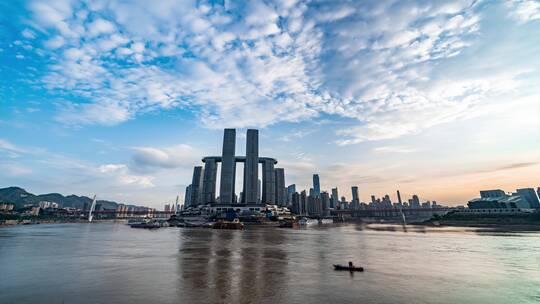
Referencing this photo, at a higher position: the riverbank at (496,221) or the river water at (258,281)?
the riverbank at (496,221)

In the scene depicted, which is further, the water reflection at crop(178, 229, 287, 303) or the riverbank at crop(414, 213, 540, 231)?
the riverbank at crop(414, 213, 540, 231)

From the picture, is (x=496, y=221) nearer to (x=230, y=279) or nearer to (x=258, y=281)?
(x=258, y=281)

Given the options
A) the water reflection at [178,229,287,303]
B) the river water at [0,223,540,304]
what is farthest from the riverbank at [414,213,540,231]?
the water reflection at [178,229,287,303]

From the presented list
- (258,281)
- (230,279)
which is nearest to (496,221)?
(258,281)

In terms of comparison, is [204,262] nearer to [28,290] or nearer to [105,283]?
[105,283]

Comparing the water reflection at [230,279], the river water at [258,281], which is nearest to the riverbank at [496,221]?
the river water at [258,281]

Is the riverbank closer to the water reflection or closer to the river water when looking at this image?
the river water

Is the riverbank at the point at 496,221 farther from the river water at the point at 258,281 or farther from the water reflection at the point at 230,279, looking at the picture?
the water reflection at the point at 230,279

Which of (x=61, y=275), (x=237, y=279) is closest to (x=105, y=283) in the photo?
(x=61, y=275)

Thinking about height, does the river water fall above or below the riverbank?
below

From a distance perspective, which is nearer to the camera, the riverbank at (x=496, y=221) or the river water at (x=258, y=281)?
the river water at (x=258, y=281)

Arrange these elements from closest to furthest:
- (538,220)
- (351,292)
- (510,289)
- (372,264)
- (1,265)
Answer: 1. (351,292)
2. (510,289)
3. (1,265)
4. (372,264)
5. (538,220)
